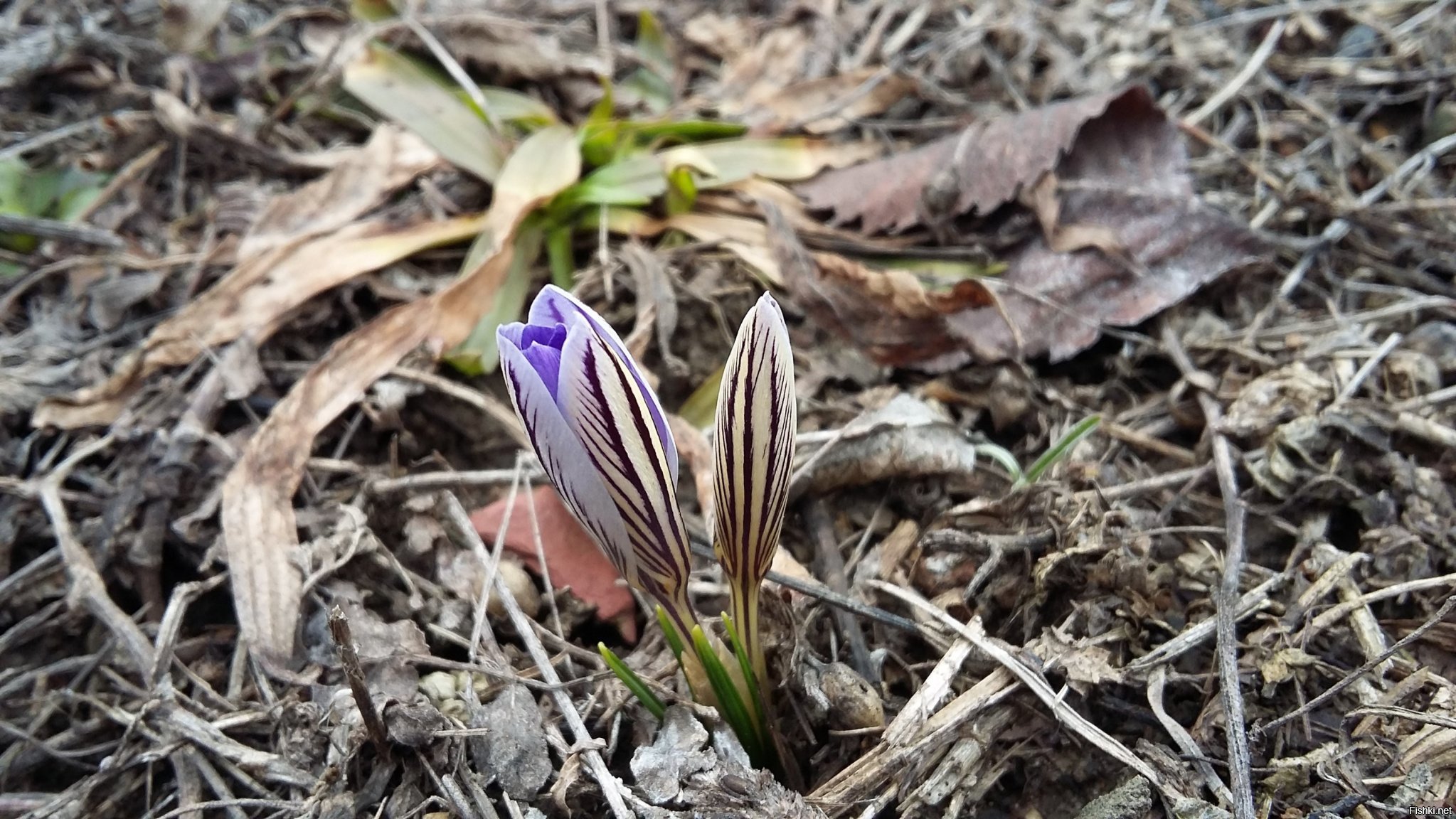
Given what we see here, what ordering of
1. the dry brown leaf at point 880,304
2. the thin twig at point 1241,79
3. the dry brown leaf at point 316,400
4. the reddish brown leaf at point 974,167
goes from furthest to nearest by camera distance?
the thin twig at point 1241,79, the reddish brown leaf at point 974,167, the dry brown leaf at point 880,304, the dry brown leaf at point 316,400

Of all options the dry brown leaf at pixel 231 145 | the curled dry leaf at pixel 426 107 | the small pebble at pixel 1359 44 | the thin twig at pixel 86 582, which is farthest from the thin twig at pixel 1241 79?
the thin twig at pixel 86 582

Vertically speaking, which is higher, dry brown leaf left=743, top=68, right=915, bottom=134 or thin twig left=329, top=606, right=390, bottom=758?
dry brown leaf left=743, top=68, right=915, bottom=134

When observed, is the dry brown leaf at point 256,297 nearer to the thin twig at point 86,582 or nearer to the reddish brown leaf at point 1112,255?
the thin twig at point 86,582

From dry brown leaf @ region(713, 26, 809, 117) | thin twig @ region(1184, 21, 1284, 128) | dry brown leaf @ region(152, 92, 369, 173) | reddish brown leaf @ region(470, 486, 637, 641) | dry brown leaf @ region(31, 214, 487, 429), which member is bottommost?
reddish brown leaf @ region(470, 486, 637, 641)

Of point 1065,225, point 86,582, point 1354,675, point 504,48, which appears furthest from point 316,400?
point 1354,675

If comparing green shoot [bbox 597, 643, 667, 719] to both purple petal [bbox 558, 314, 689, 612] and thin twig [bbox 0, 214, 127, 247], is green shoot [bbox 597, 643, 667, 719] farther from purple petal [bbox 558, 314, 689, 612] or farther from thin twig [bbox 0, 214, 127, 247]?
thin twig [bbox 0, 214, 127, 247]

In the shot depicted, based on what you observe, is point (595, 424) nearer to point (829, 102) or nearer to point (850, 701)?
point (850, 701)

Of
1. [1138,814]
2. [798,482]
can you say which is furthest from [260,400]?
[1138,814]

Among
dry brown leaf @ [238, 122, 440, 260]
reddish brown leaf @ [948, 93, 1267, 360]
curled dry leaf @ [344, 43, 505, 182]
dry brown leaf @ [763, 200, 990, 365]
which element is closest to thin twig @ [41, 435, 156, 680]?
dry brown leaf @ [238, 122, 440, 260]

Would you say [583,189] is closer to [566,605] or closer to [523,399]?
[566,605]
